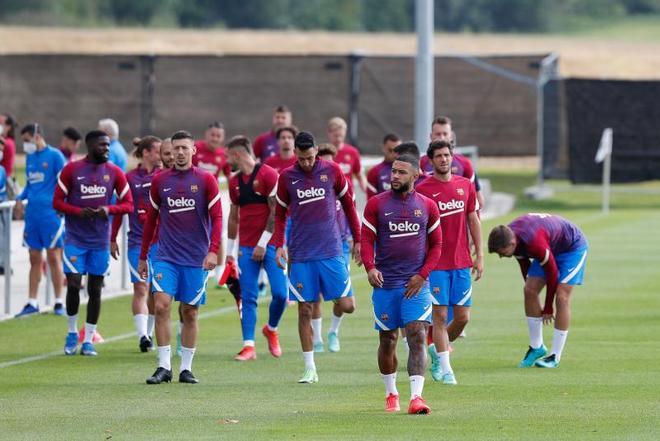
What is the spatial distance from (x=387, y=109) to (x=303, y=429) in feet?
97.2

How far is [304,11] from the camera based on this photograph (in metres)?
93.5

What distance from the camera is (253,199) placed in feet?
55.2

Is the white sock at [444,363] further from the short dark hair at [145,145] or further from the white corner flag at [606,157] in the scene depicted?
the white corner flag at [606,157]

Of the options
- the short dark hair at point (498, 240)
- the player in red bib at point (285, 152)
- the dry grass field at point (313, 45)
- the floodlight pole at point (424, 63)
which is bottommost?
the short dark hair at point (498, 240)

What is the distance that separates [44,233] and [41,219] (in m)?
0.17

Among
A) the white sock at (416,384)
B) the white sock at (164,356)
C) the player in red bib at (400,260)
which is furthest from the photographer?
the white sock at (164,356)

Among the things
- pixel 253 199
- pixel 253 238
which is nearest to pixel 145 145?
pixel 253 199

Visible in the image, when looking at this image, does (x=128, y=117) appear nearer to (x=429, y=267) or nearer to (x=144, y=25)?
(x=429, y=267)

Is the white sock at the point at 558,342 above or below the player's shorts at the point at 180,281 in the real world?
below

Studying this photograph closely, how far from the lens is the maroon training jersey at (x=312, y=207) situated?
49.0 ft

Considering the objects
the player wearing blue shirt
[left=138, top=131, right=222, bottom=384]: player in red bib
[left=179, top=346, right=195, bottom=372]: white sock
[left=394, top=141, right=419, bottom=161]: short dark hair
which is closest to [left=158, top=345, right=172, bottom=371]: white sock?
[left=138, top=131, right=222, bottom=384]: player in red bib

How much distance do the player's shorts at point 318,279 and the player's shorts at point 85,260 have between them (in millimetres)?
2556

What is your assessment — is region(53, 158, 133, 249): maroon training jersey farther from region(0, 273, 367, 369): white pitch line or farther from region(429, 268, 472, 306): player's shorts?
region(429, 268, 472, 306): player's shorts

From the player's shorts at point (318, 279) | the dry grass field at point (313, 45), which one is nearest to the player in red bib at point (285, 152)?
the player's shorts at point (318, 279)
